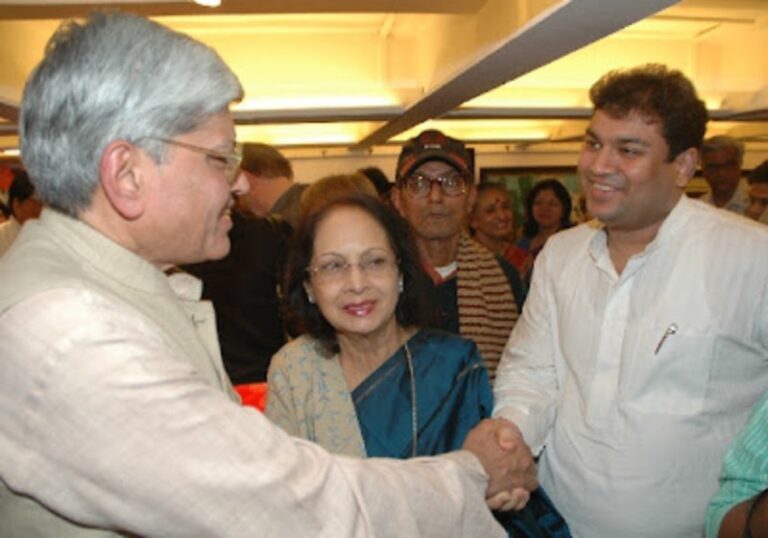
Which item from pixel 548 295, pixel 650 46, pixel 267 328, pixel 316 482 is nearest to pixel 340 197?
pixel 548 295

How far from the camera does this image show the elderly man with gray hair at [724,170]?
15.0 feet

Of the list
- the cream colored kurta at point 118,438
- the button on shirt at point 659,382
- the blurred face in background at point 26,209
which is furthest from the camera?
the blurred face in background at point 26,209

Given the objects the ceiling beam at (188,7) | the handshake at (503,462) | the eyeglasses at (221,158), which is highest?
the ceiling beam at (188,7)

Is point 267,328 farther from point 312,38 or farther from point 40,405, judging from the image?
point 312,38

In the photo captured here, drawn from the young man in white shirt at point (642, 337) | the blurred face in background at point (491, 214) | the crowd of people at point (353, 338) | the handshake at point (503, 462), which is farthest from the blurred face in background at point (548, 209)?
the handshake at point (503, 462)

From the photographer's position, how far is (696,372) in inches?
68.7

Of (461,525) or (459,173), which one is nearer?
(461,525)

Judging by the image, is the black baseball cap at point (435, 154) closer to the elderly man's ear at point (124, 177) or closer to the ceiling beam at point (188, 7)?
the ceiling beam at point (188, 7)

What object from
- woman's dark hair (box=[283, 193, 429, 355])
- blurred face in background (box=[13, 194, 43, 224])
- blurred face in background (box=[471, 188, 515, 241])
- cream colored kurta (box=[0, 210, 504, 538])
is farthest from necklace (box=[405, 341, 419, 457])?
blurred face in background (box=[13, 194, 43, 224])

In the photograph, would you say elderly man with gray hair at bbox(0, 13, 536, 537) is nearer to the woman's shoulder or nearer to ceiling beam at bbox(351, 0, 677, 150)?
the woman's shoulder

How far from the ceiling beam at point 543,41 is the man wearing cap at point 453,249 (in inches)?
24.3

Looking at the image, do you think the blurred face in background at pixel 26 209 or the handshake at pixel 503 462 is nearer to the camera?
the handshake at pixel 503 462

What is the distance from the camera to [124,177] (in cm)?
105

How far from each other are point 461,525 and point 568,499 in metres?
0.78
